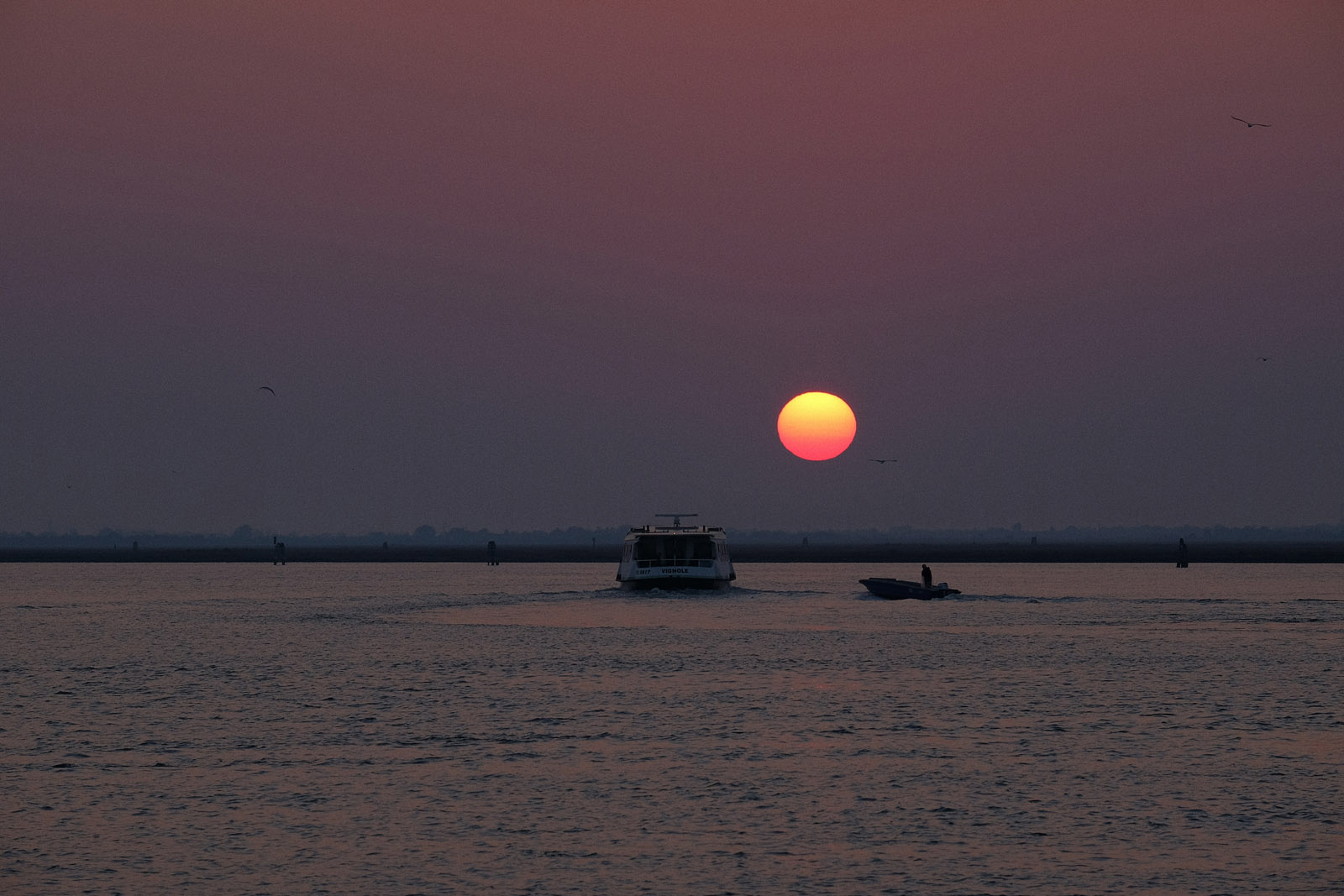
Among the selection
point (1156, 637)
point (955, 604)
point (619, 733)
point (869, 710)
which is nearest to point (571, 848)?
point (619, 733)

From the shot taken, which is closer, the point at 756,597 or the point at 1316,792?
the point at 1316,792

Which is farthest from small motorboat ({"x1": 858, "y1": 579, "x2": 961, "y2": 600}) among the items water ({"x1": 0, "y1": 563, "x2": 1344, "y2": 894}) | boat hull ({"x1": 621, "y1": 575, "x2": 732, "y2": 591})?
water ({"x1": 0, "y1": 563, "x2": 1344, "y2": 894})

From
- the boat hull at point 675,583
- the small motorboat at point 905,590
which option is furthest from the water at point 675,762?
the boat hull at point 675,583

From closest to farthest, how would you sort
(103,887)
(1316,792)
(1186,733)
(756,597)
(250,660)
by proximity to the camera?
(103,887), (1316,792), (1186,733), (250,660), (756,597)

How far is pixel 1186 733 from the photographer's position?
91.4 feet

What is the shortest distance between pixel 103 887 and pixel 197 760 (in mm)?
8731

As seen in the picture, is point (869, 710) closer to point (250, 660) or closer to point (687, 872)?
point (687, 872)

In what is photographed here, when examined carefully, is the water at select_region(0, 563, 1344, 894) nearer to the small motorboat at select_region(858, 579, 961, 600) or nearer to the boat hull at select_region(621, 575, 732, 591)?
the small motorboat at select_region(858, 579, 961, 600)

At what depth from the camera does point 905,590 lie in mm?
82125

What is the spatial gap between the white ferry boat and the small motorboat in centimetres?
945

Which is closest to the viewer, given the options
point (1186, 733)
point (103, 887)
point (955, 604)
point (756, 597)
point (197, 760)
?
point (103, 887)

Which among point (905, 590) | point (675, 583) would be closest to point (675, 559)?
point (675, 583)

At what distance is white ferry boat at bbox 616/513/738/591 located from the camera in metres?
82.1

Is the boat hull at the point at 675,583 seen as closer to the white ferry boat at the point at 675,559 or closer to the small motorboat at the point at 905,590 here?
the white ferry boat at the point at 675,559
